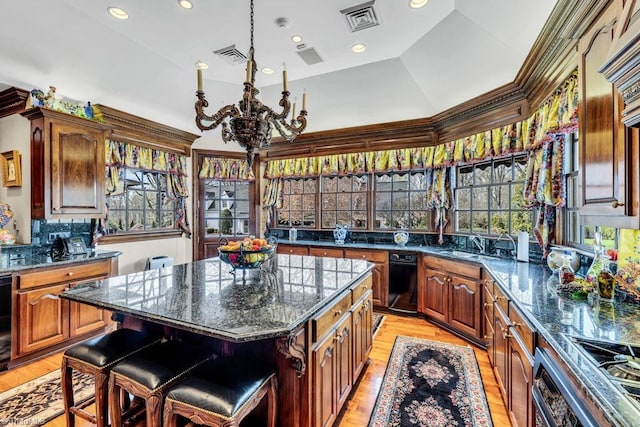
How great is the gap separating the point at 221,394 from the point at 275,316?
0.40 meters

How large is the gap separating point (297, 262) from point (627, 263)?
2375 millimetres

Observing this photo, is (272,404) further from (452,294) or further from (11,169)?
(11,169)

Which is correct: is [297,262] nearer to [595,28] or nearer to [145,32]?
[595,28]

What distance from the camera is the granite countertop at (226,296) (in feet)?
4.29

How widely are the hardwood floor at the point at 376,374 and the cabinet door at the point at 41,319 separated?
0.19 metres

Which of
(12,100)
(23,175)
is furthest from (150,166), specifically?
(12,100)

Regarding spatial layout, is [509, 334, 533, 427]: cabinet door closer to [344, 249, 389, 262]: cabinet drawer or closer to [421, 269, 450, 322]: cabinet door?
[421, 269, 450, 322]: cabinet door

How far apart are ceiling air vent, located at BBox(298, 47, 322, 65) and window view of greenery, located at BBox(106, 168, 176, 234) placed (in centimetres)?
303

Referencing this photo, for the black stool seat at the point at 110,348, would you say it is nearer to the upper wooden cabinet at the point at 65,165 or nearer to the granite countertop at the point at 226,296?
the granite countertop at the point at 226,296

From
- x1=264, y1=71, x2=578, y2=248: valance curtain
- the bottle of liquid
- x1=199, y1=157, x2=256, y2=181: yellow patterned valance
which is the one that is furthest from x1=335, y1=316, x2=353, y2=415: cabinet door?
x1=199, y1=157, x2=256, y2=181: yellow patterned valance

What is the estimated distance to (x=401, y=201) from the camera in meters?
4.68

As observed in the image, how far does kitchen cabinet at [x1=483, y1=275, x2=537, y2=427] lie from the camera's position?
1.48 meters

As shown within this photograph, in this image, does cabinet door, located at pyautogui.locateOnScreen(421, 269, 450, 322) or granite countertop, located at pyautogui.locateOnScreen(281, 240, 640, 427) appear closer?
granite countertop, located at pyautogui.locateOnScreen(281, 240, 640, 427)

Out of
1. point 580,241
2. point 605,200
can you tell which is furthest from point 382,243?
point 605,200
